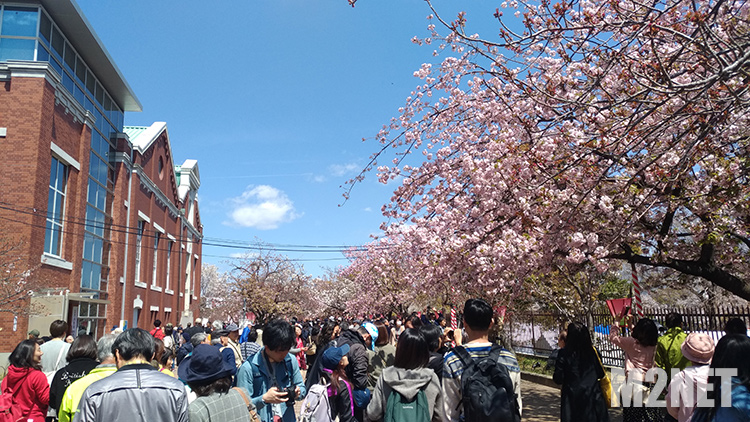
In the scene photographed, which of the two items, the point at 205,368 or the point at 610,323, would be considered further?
the point at 610,323

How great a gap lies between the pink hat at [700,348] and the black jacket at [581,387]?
1.98 meters

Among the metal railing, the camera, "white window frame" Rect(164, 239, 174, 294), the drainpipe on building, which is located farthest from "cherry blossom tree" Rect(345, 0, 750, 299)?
"white window frame" Rect(164, 239, 174, 294)

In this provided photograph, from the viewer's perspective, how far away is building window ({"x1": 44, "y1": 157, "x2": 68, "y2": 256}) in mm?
20375

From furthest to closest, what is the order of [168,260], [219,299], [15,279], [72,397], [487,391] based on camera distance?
[219,299] < [168,260] < [15,279] < [72,397] < [487,391]

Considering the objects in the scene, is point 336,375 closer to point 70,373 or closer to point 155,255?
point 70,373

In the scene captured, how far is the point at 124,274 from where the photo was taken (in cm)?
2823

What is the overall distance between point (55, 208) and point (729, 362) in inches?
884

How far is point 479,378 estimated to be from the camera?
4.02 metres

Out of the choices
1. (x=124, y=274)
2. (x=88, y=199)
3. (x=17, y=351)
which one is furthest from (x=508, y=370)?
(x=124, y=274)

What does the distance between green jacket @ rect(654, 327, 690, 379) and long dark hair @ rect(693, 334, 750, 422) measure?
375cm

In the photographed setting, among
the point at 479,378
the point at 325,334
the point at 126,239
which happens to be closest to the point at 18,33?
the point at 126,239

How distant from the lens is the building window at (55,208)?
20375 millimetres

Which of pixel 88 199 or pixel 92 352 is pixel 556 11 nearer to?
pixel 92 352

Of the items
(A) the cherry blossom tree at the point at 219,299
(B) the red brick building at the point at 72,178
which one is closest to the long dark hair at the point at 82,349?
(B) the red brick building at the point at 72,178
